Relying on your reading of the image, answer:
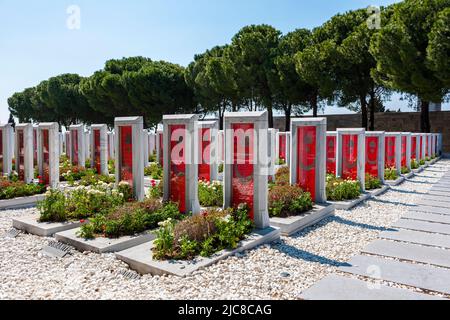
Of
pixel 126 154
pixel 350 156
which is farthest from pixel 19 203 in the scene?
pixel 350 156

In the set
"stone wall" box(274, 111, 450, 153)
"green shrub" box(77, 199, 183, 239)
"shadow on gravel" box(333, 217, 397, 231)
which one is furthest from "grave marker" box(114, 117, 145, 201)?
"stone wall" box(274, 111, 450, 153)

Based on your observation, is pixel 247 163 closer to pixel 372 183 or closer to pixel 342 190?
pixel 342 190

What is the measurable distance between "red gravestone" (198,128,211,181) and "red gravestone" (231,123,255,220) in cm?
495

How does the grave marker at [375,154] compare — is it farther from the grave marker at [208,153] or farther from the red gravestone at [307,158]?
the grave marker at [208,153]

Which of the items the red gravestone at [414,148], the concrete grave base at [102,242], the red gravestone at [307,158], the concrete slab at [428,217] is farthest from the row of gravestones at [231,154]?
the red gravestone at [414,148]

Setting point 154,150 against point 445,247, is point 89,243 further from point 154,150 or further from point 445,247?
point 154,150

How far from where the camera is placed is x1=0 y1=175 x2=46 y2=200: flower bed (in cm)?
1072

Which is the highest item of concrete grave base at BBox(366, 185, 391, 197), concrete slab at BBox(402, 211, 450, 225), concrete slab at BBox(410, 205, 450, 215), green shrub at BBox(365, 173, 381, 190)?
green shrub at BBox(365, 173, 381, 190)

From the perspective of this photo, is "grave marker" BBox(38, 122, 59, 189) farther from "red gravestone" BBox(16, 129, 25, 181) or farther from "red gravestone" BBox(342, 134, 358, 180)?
"red gravestone" BBox(342, 134, 358, 180)

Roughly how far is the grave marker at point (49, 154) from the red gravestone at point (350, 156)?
9860 mm

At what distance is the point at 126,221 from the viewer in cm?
707

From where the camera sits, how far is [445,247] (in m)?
6.55

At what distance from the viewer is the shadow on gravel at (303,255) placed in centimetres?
575

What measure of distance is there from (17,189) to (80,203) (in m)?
3.94
